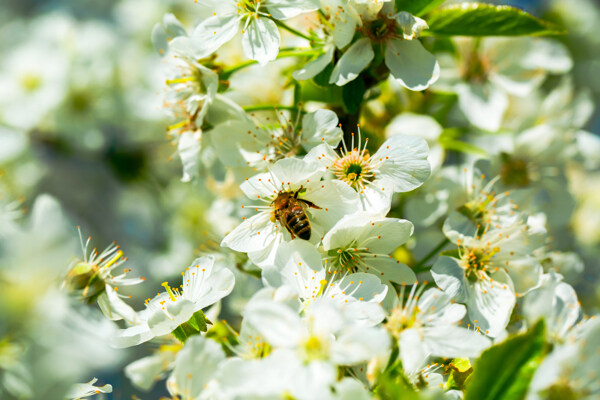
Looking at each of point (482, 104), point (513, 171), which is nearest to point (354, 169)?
point (482, 104)

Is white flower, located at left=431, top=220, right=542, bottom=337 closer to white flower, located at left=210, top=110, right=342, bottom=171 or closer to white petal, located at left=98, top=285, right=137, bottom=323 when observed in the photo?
white flower, located at left=210, top=110, right=342, bottom=171

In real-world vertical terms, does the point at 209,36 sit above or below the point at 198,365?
above

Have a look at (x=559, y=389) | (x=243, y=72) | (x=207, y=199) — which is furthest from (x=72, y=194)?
(x=559, y=389)

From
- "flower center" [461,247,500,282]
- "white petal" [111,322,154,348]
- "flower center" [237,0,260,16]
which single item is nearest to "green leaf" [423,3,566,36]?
"flower center" [237,0,260,16]

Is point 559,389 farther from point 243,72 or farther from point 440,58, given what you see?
point 243,72

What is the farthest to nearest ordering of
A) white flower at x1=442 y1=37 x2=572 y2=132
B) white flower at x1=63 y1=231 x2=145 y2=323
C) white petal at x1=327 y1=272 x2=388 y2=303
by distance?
white flower at x1=442 y1=37 x2=572 y2=132, white flower at x1=63 y1=231 x2=145 y2=323, white petal at x1=327 y1=272 x2=388 y2=303

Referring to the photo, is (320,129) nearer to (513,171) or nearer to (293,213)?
(293,213)

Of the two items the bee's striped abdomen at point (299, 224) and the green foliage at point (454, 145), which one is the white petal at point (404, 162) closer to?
the bee's striped abdomen at point (299, 224)
